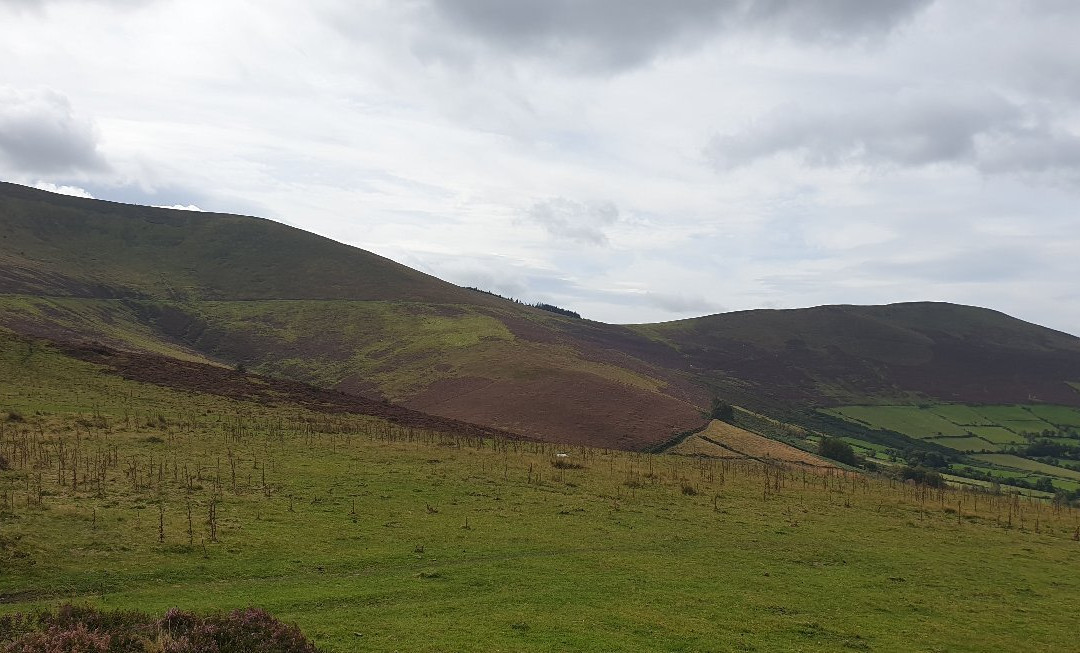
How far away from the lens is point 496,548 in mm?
26234

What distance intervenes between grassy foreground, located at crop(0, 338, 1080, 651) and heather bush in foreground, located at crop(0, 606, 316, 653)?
1779 mm

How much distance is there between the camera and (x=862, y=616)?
21641 millimetres

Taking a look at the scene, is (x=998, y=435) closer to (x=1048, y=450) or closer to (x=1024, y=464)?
(x=1048, y=450)

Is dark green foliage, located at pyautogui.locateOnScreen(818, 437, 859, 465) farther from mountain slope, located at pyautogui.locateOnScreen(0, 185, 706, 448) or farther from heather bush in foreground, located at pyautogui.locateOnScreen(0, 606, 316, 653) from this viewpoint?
heather bush in foreground, located at pyautogui.locateOnScreen(0, 606, 316, 653)

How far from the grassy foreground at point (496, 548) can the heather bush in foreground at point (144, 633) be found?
1.78 m

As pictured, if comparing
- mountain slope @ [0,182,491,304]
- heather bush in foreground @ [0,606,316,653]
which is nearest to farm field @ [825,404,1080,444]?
mountain slope @ [0,182,491,304]

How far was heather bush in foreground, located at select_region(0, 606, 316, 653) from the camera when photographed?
43.4 feet

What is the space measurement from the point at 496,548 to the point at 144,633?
1401 centimetres

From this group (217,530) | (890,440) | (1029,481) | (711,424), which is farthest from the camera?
(890,440)

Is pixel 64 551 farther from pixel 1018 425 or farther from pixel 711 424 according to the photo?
pixel 1018 425

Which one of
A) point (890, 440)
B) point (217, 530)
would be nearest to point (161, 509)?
point (217, 530)

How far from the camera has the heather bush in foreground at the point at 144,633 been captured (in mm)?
13227

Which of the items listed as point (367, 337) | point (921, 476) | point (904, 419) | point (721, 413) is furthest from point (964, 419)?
point (367, 337)

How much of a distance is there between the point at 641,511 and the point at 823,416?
477ft
